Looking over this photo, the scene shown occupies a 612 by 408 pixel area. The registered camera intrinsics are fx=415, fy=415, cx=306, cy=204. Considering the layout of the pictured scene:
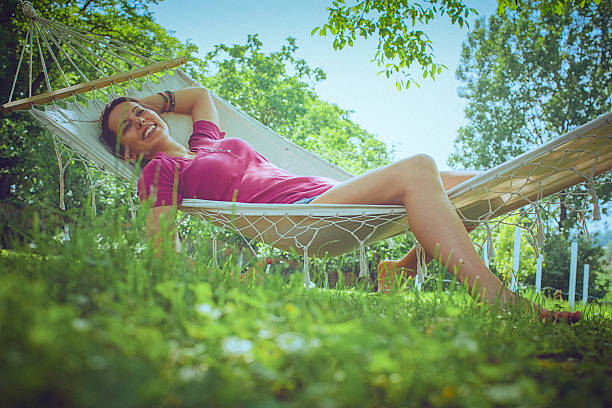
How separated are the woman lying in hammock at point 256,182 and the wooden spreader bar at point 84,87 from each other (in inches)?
7.7

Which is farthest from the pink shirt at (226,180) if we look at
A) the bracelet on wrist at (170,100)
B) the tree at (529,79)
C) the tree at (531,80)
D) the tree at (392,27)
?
the tree at (529,79)

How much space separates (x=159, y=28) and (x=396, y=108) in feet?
77.2

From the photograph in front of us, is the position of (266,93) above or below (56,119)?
above

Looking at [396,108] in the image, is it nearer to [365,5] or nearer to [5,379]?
[365,5]

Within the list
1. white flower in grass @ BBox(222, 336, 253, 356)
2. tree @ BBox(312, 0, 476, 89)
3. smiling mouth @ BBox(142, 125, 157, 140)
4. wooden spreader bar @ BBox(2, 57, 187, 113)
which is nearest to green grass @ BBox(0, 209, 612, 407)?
white flower in grass @ BBox(222, 336, 253, 356)

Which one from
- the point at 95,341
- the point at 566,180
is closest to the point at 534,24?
the point at 566,180

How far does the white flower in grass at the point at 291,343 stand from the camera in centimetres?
58

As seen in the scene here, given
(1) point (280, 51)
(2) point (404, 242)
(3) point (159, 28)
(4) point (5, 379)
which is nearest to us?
(4) point (5, 379)

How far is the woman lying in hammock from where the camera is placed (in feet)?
4.72

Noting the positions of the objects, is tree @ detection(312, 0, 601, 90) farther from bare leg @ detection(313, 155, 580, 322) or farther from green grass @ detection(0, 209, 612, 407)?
green grass @ detection(0, 209, 612, 407)

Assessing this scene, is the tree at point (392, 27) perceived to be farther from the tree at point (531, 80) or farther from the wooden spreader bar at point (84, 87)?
the tree at point (531, 80)

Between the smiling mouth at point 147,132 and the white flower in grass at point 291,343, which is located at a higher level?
the smiling mouth at point 147,132

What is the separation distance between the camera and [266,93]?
8.14m

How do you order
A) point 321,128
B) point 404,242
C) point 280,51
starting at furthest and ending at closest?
1. point 321,128
2. point 280,51
3. point 404,242
